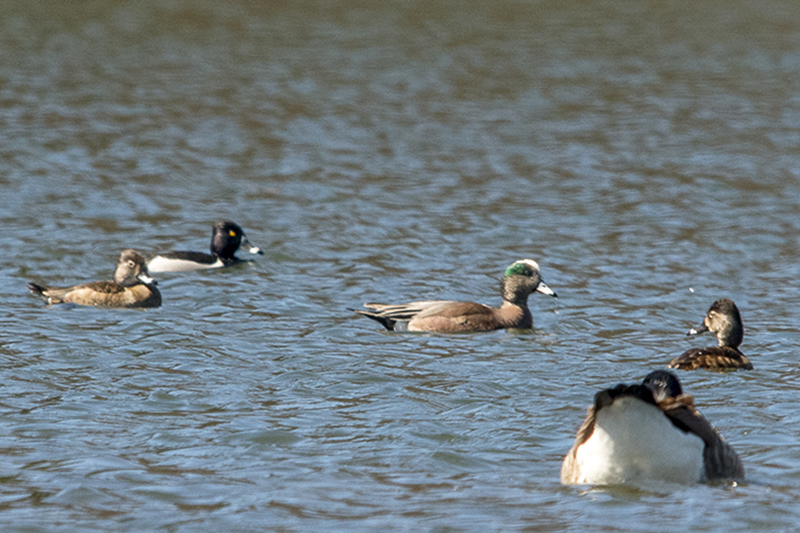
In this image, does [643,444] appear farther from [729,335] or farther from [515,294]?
[515,294]

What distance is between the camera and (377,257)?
17.2 meters

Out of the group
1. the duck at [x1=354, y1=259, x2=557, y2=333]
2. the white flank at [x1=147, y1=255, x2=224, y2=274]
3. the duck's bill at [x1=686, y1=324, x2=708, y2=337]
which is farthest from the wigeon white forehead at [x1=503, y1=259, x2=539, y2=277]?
the white flank at [x1=147, y1=255, x2=224, y2=274]

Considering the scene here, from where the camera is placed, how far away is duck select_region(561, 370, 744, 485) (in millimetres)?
7730

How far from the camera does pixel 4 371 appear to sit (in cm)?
1139

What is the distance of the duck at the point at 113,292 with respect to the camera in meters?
14.4

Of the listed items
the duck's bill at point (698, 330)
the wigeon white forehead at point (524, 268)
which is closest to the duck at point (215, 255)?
the wigeon white forehead at point (524, 268)

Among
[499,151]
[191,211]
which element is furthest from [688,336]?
[499,151]

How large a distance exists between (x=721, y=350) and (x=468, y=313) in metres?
3.05

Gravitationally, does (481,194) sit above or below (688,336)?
above

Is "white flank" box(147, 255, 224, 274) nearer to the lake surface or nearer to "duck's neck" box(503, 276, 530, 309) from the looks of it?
the lake surface

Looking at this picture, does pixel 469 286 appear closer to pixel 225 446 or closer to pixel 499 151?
pixel 225 446

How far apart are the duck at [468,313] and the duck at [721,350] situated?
94.6 inches

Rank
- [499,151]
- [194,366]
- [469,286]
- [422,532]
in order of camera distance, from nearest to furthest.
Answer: [422,532]
[194,366]
[469,286]
[499,151]

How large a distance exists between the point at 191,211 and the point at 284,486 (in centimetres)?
1252
